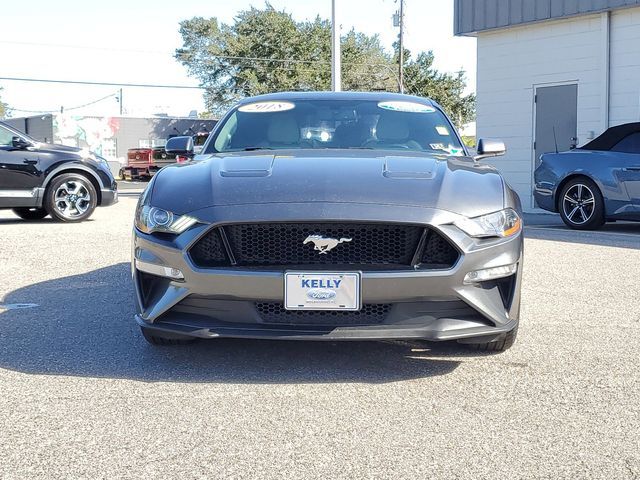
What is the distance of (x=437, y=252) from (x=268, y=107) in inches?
86.8

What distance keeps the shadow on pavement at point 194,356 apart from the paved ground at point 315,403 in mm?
13

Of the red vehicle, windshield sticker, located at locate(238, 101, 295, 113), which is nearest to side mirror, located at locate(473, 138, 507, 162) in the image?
windshield sticker, located at locate(238, 101, 295, 113)

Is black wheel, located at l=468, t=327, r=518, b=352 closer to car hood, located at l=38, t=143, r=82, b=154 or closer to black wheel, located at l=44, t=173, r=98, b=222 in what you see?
black wheel, located at l=44, t=173, r=98, b=222

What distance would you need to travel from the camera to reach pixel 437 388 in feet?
12.8

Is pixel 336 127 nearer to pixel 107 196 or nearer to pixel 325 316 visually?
pixel 325 316

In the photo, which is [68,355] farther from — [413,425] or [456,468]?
[456,468]

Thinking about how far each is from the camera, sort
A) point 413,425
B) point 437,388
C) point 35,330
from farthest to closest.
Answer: point 35,330, point 437,388, point 413,425

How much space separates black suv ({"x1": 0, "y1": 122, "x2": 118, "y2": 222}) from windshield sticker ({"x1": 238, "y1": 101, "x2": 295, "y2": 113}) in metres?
7.33

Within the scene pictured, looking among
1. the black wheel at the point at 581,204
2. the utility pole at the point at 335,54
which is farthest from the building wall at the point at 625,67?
the utility pole at the point at 335,54

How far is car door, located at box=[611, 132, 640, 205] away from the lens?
1087 cm

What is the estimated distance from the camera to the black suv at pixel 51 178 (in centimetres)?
1219

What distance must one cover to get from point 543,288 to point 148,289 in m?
3.56

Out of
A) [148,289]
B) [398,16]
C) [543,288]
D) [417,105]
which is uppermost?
[398,16]

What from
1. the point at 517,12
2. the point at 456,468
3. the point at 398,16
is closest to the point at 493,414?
the point at 456,468
